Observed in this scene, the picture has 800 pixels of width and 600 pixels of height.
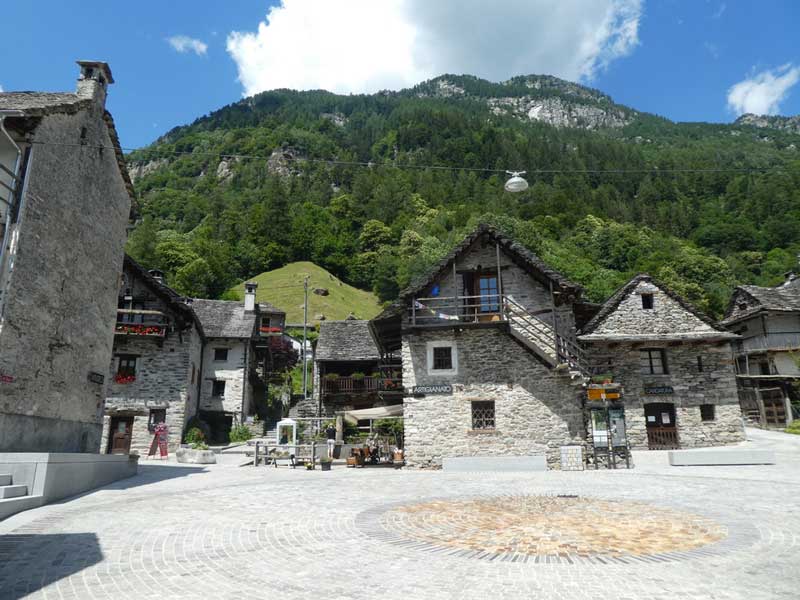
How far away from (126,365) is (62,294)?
Result: 1655 centimetres

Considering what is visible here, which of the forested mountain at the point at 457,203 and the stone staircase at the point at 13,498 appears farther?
the forested mountain at the point at 457,203

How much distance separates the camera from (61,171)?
1484 cm

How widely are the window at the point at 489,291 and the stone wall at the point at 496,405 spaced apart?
1508 mm

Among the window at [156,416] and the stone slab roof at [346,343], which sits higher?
the stone slab roof at [346,343]

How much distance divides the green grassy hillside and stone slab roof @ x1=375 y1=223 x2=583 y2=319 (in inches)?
1832

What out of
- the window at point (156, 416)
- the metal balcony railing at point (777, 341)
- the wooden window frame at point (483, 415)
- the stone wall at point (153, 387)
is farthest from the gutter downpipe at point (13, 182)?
the metal balcony railing at point (777, 341)

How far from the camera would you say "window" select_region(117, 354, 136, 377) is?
97.0ft

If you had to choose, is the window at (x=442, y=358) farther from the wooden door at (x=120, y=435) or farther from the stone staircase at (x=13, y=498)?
the wooden door at (x=120, y=435)

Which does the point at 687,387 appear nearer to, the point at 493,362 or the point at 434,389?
the point at 493,362

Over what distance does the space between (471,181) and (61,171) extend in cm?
10565

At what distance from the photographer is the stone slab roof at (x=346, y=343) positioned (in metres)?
37.9

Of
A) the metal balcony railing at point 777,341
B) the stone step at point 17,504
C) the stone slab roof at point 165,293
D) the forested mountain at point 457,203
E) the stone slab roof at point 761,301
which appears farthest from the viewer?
the forested mountain at point 457,203

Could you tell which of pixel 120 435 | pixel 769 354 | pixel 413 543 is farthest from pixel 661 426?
pixel 120 435

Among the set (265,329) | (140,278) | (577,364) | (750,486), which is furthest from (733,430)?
(265,329)
